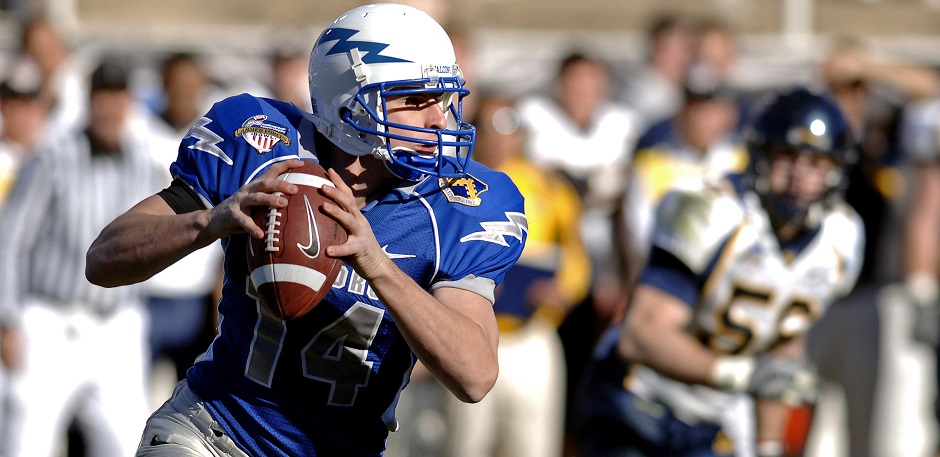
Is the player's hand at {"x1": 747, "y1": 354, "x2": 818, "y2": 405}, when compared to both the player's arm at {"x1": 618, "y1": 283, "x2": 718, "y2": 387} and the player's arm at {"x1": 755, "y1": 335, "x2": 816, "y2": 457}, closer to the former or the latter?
the player's arm at {"x1": 755, "y1": 335, "x2": 816, "y2": 457}

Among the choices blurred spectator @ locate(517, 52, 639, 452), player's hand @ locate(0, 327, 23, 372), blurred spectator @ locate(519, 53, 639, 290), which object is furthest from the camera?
blurred spectator @ locate(519, 53, 639, 290)

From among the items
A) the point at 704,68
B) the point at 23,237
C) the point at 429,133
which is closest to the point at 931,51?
the point at 704,68

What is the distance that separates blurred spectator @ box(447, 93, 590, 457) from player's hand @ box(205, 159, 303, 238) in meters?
3.84

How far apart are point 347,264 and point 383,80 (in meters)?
0.43

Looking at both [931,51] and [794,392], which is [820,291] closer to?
[794,392]

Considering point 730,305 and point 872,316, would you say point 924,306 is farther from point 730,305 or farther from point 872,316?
point 730,305

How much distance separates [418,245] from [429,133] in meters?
0.26

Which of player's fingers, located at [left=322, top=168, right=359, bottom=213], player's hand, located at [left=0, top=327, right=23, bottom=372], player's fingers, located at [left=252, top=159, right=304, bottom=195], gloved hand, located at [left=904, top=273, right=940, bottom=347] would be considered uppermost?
player's fingers, located at [left=252, top=159, right=304, bottom=195]

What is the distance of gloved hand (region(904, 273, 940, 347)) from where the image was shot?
21.4 feet

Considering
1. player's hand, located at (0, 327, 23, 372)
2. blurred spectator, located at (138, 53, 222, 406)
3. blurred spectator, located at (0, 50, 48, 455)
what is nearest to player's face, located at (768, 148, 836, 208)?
blurred spectator, located at (138, 53, 222, 406)

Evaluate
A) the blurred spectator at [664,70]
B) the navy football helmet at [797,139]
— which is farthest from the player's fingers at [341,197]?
the blurred spectator at [664,70]

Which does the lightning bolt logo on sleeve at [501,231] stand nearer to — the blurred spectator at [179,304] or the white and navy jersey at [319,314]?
the white and navy jersey at [319,314]

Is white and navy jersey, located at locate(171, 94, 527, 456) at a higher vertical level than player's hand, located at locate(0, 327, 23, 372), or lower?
higher

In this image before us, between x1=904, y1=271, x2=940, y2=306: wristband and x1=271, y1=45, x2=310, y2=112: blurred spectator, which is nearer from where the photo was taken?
x1=904, y1=271, x2=940, y2=306: wristband
